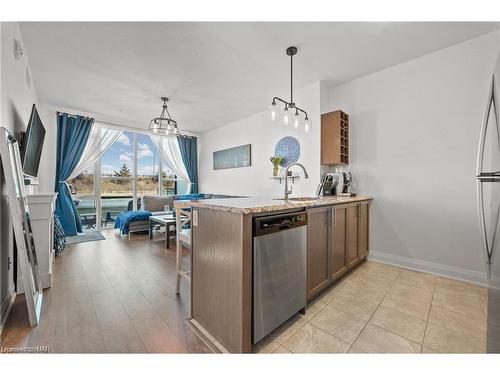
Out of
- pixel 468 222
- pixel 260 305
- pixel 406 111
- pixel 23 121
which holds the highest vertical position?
pixel 406 111

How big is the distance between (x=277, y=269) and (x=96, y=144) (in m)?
5.29

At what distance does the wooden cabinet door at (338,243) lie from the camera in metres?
2.03

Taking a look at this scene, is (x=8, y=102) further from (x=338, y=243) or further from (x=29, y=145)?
(x=338, y=243)

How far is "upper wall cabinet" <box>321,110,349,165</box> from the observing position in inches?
114

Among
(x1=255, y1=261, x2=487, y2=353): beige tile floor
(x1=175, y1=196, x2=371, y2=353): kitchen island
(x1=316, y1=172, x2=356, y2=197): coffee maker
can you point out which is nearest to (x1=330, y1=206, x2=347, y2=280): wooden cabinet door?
(x1=175, y1=196, x2=371, y2=353): kitchen island

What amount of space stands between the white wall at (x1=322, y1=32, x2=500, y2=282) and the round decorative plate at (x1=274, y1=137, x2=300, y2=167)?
0.87 meters

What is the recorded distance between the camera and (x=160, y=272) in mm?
2518

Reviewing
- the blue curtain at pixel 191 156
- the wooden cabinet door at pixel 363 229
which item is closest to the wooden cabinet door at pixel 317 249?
the wooden cabinet door at pixel 363 229

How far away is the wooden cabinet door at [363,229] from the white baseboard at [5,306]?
11.1 feet

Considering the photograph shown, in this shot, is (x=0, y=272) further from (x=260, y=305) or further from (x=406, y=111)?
(x=406, y=111)

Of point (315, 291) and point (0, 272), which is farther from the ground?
point (0, 272)

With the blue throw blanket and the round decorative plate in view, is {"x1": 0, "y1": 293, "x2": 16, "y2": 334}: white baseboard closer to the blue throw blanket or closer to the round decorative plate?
the blue throw blanket
